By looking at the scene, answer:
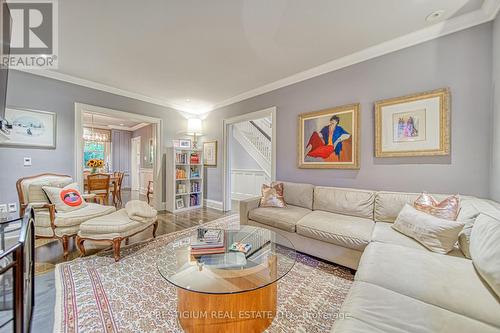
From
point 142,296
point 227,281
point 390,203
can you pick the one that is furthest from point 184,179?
point 390,203

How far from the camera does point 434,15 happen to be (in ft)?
6.51

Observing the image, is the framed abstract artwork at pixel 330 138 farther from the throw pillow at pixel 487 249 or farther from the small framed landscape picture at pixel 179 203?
the small framed landscape picture at pixel 179 203

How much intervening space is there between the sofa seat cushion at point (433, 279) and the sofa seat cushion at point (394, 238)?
0.14 metres

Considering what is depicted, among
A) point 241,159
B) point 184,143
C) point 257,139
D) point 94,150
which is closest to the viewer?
point 184,143

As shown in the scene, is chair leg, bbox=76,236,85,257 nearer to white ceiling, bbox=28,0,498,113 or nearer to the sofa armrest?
the sofa armrest

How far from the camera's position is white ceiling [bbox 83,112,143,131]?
6.24 meters

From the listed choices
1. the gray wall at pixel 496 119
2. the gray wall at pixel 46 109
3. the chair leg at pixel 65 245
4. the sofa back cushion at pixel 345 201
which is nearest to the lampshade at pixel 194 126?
the gray wall at pixel 46 109

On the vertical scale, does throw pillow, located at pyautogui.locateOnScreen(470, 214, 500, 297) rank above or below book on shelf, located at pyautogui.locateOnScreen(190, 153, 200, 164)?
below

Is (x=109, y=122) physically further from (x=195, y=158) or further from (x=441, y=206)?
(x=441, y=206)

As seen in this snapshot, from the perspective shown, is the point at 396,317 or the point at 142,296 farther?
the point at 142,296

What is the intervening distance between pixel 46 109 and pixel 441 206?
5306 mm

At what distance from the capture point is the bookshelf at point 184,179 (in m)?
4.45

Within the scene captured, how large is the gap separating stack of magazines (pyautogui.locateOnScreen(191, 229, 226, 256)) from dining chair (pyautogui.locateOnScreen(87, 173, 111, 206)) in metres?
3.55

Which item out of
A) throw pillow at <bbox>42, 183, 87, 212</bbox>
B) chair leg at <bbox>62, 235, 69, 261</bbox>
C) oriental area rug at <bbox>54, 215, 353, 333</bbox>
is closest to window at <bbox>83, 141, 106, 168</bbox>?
throw pillow at <bbox>42, 183, 87, 212</bbox>
